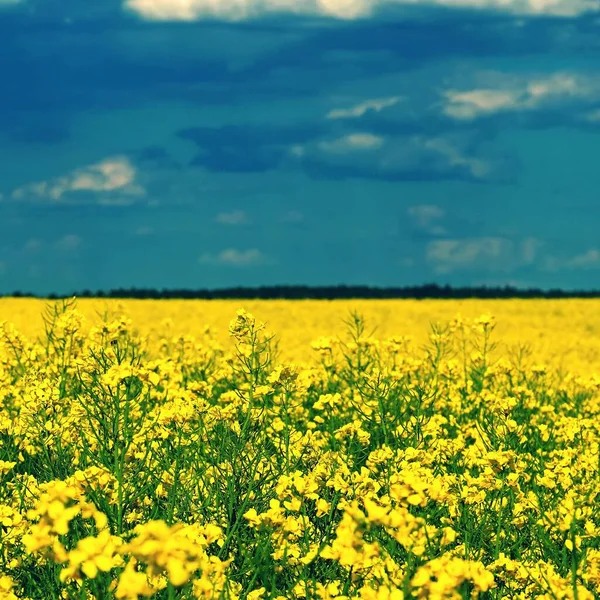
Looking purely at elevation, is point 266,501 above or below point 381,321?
below

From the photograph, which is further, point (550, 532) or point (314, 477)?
point (550, 532)

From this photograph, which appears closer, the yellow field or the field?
the field

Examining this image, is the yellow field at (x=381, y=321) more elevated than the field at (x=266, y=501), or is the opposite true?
the yellow field at (x=381, y=321)

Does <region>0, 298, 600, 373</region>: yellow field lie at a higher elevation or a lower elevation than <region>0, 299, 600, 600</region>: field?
higher

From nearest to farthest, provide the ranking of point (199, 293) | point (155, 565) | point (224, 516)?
point (155, 565)
point (224, 516)
point (199, 293)

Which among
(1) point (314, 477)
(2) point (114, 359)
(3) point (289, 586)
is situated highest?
(2) point (114, 359)

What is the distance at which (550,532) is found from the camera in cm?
506

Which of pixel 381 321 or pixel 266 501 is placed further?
pixel 381 321

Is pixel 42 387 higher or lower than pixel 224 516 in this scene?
higher

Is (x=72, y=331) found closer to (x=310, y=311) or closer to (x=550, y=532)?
(x=550, y=532)

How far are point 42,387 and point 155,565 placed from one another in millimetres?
3749

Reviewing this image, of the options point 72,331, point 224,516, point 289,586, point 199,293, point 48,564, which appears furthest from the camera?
point 199,293

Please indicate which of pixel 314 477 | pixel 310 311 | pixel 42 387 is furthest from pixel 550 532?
pixel 310 311

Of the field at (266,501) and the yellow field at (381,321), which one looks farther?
the yellow field at (381,321)
